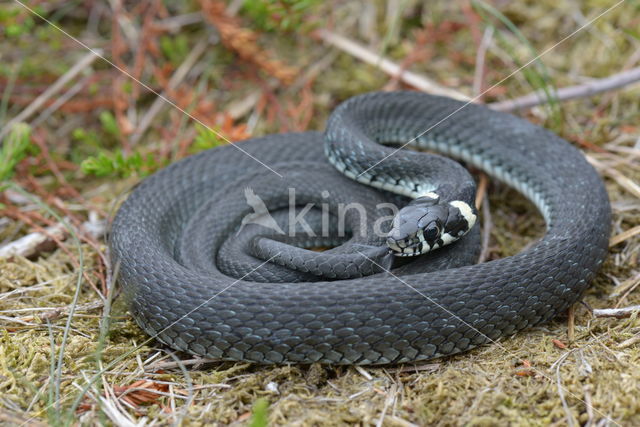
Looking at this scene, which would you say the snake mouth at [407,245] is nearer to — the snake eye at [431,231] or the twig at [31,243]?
the snake eye at [431,231]

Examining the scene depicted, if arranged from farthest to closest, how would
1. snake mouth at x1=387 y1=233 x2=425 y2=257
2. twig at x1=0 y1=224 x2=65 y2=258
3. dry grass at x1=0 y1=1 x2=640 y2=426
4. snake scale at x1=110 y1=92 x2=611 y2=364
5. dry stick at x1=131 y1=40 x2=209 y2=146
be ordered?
dry stick at x1=131 y1=40 x2=209 y2=146 → twig at x1=0 y1=224 x2=65 y2=258 → snake mouth at x1=387 y1=233 x2=425 y2=257 → snake scale at x1=110 y1=92 x2=611 y2=364 → dry grass at x1=0 y1=1 x2=640 y2=426

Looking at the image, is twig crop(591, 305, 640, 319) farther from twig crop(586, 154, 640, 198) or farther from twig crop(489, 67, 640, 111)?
twig crop(489, 67, 640, 111)

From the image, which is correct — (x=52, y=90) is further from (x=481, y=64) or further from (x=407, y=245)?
(x=481, y=64)

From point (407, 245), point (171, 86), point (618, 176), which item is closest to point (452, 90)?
point (618, 176)

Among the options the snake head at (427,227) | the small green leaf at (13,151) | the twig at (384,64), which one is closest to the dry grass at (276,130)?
the twig at (384,64)

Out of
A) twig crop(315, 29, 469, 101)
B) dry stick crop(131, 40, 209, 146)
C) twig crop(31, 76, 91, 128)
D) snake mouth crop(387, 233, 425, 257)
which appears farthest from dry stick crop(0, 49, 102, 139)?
snake mouth crop(387, 233, 425, 257)
